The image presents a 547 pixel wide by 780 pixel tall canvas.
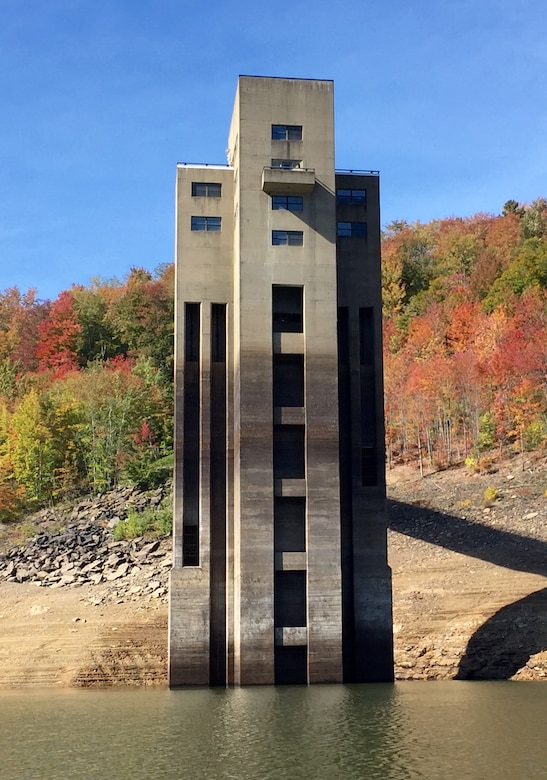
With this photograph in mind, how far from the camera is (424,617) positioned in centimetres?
5484

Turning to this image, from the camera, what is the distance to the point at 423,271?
131000 mm

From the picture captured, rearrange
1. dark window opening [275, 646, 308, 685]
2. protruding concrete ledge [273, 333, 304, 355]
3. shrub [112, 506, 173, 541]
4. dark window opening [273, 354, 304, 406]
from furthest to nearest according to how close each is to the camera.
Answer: shrub [112, 506, 173, 541] → dark window opening [273, 354, 304, 406] → protruding concrete ledge [273, 333, 304, 355] → dark window opening [275, 646, 308, 685]

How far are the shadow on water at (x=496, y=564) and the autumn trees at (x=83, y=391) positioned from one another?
23078 millimetres

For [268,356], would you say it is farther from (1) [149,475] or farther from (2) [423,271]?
(2) [423,271]

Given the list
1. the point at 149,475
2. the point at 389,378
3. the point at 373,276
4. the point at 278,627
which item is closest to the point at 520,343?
the point at 389,378

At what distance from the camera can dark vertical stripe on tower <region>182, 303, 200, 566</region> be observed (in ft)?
159

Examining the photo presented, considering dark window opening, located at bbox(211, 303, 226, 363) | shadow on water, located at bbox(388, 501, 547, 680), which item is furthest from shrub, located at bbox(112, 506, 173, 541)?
dark window opening, located at bbox(211, 303, 226, 363)

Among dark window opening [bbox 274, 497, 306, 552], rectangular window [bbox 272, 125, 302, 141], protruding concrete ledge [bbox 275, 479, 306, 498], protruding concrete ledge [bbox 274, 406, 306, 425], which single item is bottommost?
dark window opening [bbox 274, 497, 306, 552]

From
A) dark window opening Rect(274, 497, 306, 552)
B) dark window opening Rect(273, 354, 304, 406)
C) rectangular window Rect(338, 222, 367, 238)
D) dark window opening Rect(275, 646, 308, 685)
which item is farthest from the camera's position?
rectangular window Rect(338, 222, 367, 238)

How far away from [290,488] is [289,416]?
3.46 meters

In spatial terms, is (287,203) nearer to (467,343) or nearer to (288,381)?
(288,381)

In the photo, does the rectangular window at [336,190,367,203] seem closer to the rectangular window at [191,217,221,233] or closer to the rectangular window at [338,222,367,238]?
→ the rectangular window at [338,222,367,238]

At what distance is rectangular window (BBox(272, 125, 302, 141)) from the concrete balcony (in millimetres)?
1783

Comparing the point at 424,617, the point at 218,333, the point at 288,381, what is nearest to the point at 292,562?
the point at 288,381
